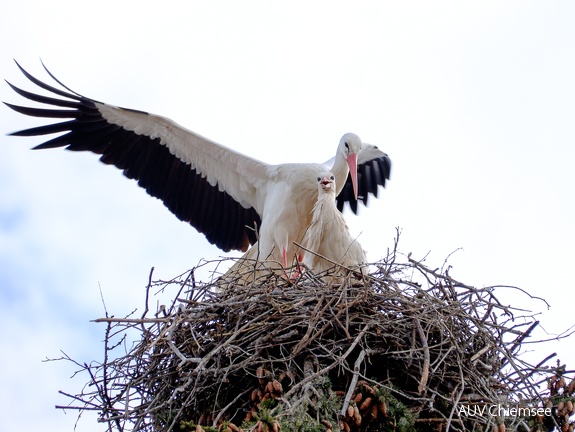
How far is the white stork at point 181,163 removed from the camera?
6902mm

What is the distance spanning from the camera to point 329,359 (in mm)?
4371

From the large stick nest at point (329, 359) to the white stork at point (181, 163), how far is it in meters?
2.15

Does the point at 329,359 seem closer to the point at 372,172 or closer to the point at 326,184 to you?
the point at 326,184

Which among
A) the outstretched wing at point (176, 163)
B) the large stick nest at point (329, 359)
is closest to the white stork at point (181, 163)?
the outstretched wing at point (176, 163)

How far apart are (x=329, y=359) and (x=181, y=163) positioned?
3275 millimetres

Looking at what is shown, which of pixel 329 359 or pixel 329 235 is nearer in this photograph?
pixel 329 359

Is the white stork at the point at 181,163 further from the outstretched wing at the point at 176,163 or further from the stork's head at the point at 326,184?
the stork's head at the point at 326,184

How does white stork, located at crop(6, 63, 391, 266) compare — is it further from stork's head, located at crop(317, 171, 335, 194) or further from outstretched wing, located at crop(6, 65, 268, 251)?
stork's head, located at crop(317, 171, 335, 194)

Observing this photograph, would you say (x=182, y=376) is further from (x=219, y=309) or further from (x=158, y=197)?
(x=158, y=197)

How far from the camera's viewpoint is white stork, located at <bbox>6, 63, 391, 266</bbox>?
6.90 m

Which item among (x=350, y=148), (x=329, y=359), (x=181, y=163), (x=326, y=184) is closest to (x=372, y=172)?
(x=350, y=148)

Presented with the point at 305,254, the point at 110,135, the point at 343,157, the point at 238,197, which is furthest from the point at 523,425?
the point at 110,135

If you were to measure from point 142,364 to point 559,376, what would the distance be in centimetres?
215

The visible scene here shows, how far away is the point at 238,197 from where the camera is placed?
723 centimetres
